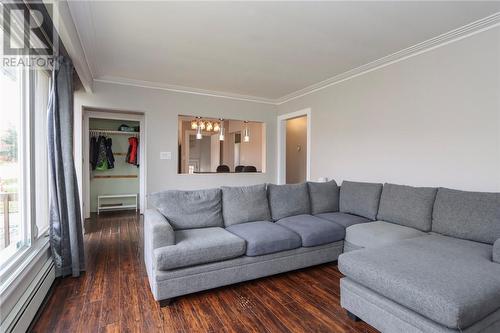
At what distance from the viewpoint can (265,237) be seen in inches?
102

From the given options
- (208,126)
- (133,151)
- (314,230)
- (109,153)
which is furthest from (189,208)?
(208,126)

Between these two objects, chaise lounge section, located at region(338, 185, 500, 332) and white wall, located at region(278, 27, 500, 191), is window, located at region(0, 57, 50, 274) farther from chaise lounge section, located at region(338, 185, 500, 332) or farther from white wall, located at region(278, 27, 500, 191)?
white wall, located at region(278, 27, 500, 191)

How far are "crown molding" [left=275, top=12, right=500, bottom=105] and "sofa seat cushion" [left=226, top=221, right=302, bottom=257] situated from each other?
2.63 meters

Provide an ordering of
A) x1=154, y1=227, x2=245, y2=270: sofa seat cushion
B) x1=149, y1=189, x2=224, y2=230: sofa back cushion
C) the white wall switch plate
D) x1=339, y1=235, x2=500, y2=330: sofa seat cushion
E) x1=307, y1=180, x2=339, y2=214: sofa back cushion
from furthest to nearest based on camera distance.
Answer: the white wall switch plate
x1=307, y1=180, x2=339, y2=214: sofa back cushion
x1=149, y1=189, x2=224, y2=230: sofa back cushion
x1=154, y1=227, x2=245, y2=270: sofa seat cushion
x1=339, y1=235, x2=500, y2=330: sofa seat cushion

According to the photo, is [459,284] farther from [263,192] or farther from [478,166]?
[263,192]

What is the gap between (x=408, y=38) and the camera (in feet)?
9.62

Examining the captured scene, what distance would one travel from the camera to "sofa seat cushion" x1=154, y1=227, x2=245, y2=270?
2148 mm

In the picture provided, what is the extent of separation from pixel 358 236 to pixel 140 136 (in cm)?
475

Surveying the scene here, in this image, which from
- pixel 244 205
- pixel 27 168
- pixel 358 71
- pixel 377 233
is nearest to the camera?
pixel 27 168

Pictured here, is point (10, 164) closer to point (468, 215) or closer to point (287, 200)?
point (287, 200)

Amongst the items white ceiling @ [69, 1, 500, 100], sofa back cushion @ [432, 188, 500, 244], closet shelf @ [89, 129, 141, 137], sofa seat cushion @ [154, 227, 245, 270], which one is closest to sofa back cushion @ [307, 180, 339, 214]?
sofa back cushion @ [432, 188, 500, 244]

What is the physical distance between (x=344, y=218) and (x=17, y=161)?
135 inches

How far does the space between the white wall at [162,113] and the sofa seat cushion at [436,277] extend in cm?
366

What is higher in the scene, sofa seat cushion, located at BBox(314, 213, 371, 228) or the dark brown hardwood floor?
sofa seat cushion, located at BBox(314, 213, 371, 228)
